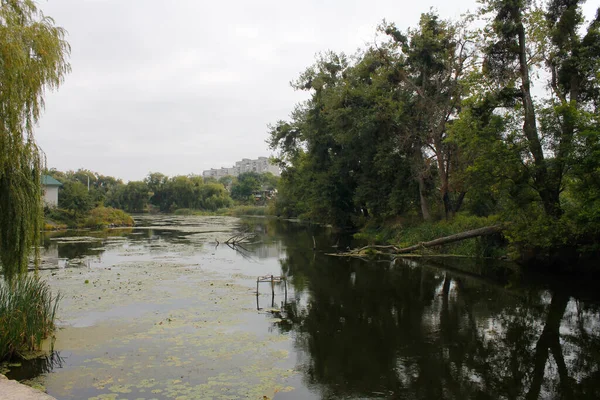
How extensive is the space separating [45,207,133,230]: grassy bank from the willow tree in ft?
127

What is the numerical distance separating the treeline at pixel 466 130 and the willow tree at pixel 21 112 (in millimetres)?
17108

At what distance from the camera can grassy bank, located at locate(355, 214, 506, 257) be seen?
24.0m

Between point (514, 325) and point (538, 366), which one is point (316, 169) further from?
point (538, 366)

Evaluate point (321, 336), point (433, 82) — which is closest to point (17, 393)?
point (321, 336)

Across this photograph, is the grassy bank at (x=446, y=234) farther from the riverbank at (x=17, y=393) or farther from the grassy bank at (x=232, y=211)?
the grassy bank at (x=232, y=211)

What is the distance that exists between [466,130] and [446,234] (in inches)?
302

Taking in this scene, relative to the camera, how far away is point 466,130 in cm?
2111

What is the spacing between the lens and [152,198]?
349 ft

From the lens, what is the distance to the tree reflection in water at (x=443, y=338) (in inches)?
316

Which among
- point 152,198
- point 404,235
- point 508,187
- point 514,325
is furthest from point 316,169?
point 152,198

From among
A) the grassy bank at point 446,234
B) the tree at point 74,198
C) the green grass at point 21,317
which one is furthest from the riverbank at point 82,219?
the green grass at point 21,317

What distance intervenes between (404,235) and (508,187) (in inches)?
458

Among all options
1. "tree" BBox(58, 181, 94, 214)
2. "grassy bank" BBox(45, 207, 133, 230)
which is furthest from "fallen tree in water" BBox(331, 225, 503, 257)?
"tree" BBox(58, 181, 94, 214)

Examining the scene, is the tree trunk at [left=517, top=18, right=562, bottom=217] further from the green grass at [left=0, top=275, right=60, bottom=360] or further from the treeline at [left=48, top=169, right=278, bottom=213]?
the treeline at [left=48, top=169, right=278, bottom=213]
